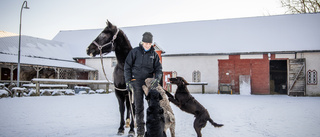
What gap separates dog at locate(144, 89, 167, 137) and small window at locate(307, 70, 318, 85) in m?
19.7

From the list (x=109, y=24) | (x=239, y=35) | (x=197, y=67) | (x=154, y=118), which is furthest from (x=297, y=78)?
(x=154, y=118)

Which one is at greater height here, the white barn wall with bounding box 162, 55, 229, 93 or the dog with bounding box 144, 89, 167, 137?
the white barn wall with bounding box 162, 55, 229, 93

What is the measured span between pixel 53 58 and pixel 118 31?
20170mm

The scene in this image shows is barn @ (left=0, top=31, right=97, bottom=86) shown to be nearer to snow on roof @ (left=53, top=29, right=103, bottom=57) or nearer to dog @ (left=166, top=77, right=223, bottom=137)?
snow on roof @ (left=53, top=29, right=103, bottom=57)

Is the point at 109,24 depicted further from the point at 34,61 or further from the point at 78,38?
the point at 78,38

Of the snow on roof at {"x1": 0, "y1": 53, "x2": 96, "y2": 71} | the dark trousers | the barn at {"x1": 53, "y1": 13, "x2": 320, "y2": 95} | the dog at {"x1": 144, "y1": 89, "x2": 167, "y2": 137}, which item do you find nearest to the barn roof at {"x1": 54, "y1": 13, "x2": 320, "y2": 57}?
the barn at {"x1": 53, "y1": 13, "x2": 320, "y2": 95}

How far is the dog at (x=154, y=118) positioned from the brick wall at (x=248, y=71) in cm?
1827

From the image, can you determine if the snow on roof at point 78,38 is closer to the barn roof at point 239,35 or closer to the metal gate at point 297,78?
the barn roof at point 239,35

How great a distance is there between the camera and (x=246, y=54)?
20.5 metres

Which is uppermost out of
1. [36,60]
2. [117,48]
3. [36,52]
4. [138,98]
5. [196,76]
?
[36,52]

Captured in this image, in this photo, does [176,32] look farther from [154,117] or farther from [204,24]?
[154,117]

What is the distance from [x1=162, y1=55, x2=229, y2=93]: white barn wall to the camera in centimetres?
2089

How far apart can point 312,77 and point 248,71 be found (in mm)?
4840

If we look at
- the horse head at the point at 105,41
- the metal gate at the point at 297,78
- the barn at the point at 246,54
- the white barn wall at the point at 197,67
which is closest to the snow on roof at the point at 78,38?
the barn at the point at 246,54
